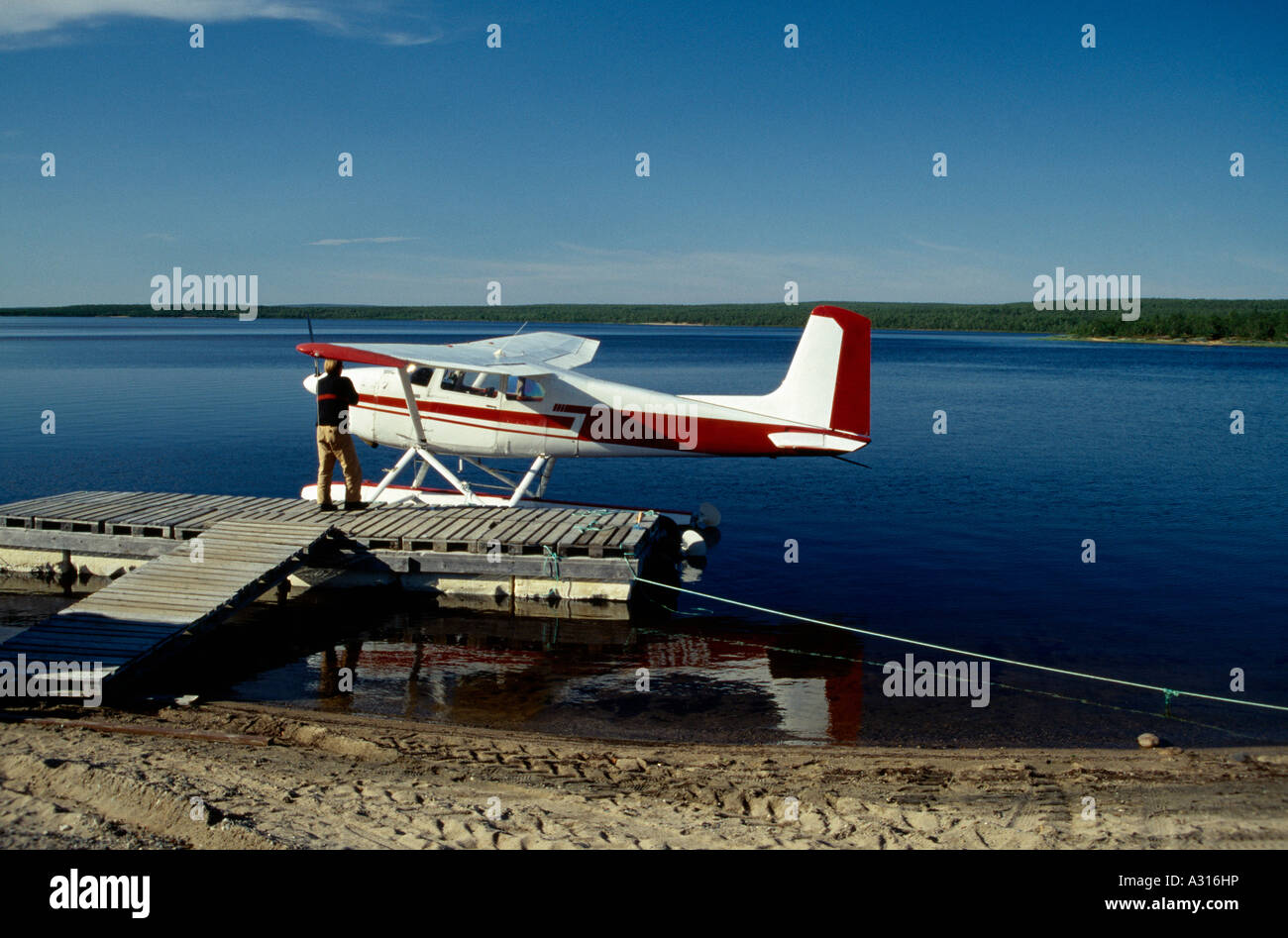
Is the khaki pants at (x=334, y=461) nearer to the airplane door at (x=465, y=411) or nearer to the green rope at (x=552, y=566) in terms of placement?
the airplane door at (x=465, y=411)

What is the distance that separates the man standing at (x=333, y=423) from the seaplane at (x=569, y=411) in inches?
13.5

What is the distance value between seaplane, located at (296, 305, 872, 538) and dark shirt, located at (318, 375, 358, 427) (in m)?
0.36

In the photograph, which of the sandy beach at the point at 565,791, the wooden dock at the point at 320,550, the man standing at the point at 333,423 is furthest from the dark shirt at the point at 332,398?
the sandy beach at the point at 565,791

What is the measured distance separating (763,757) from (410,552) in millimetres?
5552

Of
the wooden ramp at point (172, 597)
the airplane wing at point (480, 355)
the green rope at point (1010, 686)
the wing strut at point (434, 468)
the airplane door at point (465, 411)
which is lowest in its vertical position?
the green rope at point (1010, 686)

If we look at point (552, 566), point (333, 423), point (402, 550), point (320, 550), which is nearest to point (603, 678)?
point (552, 566)

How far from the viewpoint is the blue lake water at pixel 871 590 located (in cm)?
751

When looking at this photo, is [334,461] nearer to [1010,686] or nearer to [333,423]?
[333,423]

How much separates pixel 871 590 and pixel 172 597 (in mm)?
7480

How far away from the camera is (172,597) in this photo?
843 centimetres

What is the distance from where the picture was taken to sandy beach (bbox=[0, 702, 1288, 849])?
186 inches

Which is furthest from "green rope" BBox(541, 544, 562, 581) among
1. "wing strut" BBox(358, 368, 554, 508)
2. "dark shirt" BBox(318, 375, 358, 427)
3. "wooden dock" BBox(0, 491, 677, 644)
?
"dark shirt" BBox(318, 375, 358, 427)
